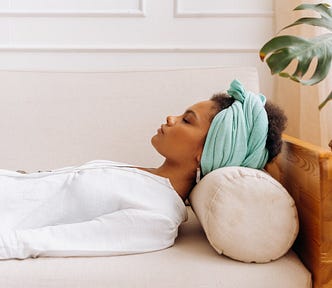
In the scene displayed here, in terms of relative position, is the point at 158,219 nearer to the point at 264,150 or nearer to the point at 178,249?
the point at 178,249

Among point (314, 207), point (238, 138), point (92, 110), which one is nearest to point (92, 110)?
point (92, 110)

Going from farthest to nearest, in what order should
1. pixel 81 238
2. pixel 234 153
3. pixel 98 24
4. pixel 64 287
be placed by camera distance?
pixel 98 24, pixel 234 153, pixel 81 238, pixel 64 287

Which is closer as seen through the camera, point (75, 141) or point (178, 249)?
point (178, 249)

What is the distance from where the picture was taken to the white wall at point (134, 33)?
2.31 m

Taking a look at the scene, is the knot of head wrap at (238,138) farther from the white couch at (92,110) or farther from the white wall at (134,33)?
the white wall at (134,33)

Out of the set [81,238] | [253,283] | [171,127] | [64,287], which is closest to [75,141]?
[171,127]

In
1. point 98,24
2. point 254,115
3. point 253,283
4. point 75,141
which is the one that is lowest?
point 253,283

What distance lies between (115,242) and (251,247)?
1.03 feet

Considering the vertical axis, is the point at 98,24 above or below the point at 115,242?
above

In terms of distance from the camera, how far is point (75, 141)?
6.14 ft

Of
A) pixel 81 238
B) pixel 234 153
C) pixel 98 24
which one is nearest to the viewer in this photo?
pixel 81 238

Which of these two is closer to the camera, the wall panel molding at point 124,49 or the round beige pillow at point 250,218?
the round beige pillow at point 250,218

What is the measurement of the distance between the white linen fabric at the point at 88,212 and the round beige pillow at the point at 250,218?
0.47 ft

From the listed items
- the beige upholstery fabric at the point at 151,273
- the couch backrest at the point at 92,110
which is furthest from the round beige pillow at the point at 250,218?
the couch backrest at the point at 92,110
